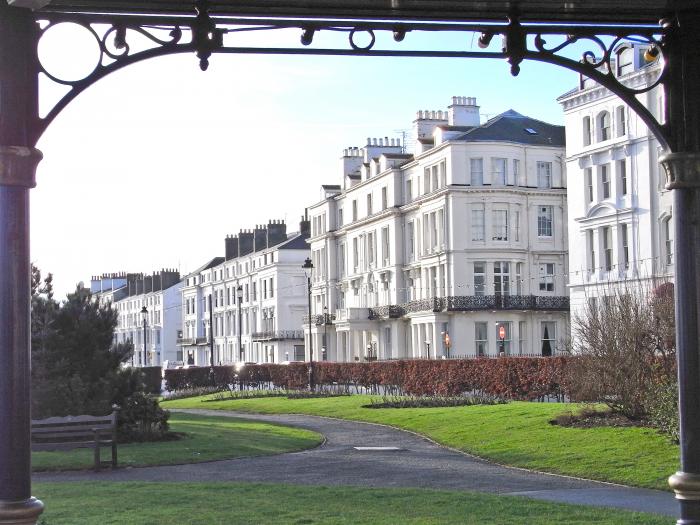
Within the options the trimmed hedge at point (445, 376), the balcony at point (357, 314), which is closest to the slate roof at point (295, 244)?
the balcony at point (357, 314)

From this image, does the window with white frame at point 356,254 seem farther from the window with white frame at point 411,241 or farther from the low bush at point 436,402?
the low bush at point 436,402

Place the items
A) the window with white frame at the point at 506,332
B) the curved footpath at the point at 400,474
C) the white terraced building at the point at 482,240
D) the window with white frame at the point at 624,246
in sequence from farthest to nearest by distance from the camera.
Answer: the white terraced building at the point at 482,240, the window with white frame at the point at 506,332, the window with white frame at the point at 624,246, the curved footpath at the point at 400,474

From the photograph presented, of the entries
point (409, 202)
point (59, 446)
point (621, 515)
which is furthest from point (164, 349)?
point (621, 515)

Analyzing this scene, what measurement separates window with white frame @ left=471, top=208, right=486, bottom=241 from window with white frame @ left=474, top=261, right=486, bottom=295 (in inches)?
70.7

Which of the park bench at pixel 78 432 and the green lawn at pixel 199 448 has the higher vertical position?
the park bench at pixel 78 432

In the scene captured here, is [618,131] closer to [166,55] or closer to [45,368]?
[45,368]

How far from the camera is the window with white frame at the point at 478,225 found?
235ft

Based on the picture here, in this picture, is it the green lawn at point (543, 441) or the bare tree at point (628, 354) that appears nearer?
the green lawn at point (543, 441)

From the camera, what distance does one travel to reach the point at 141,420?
2506 centimetres

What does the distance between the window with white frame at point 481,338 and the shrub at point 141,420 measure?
155 ft

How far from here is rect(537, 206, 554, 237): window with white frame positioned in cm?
7275

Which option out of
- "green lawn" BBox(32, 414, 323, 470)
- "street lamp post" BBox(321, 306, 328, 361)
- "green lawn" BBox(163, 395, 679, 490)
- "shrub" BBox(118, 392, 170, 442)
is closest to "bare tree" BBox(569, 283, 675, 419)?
"green lawn" BBox(163, 395, 679, 490)

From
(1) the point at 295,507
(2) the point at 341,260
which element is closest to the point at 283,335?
(2) the point at 341,260

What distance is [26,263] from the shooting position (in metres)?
6.93
